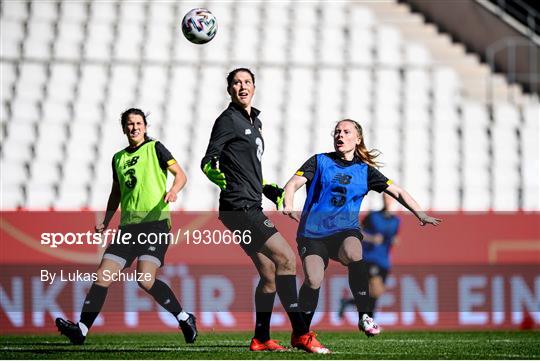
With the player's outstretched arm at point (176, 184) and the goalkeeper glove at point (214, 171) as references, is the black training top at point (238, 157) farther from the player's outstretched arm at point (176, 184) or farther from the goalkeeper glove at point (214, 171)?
the player's outstretched arm at point (176, 184)

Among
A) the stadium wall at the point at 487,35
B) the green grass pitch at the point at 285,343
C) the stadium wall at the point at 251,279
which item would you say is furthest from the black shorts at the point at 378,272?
the stadium wall at the point at 487,35

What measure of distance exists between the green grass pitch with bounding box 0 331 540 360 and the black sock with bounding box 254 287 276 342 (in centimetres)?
21

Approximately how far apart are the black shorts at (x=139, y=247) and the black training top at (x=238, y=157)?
87cm

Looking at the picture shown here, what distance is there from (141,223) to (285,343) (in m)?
1.80

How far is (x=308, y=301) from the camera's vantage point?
790 cm

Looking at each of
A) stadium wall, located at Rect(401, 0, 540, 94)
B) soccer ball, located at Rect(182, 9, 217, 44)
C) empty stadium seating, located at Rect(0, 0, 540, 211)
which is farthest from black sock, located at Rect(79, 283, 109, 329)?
stadium wall, located at Rect(401, 0, 540, 94)

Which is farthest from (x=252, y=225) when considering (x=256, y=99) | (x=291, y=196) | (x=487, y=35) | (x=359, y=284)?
(x=487, y=35)

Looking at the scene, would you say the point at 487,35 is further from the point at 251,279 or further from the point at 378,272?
the point at 251,279

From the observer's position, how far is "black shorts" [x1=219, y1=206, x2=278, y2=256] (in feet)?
25.2

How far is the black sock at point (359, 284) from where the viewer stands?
26.5ft

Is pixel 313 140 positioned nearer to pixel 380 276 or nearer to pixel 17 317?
pixel 380 276

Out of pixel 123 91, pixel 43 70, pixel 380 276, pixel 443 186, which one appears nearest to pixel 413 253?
pixel 380 276

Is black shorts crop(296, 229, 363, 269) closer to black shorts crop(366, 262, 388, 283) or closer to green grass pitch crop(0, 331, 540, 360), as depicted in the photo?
green grass pitch crop(0, 331, 540, 360)

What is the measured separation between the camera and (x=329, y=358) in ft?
24.1
